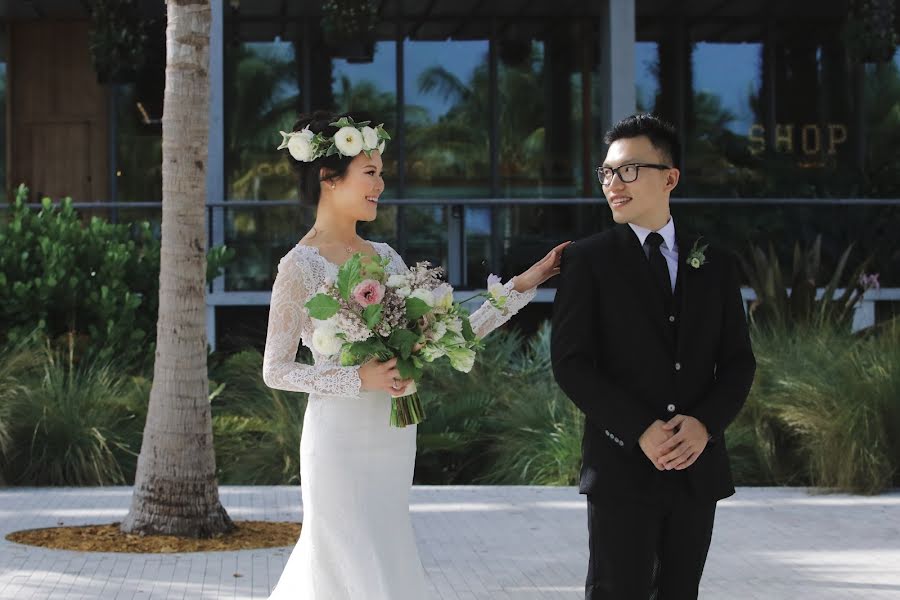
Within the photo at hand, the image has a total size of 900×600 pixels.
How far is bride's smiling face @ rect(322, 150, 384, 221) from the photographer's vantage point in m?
4.86

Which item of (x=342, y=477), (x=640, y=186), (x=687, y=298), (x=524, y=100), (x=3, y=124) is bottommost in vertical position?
(x=342, y=477)

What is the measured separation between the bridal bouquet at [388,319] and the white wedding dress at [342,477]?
19 cm

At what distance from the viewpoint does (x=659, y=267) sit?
4254mm

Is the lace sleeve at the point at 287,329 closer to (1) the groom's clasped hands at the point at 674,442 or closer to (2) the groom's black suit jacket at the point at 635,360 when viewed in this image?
(2) the groom's black suit jacket at the point at 635,360

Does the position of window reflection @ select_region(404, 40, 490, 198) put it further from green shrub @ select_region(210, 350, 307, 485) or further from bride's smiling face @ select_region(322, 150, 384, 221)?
bride's smiling face @ select_region(322, 150, 384, 221)

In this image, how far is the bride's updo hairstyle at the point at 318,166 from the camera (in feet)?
16.0

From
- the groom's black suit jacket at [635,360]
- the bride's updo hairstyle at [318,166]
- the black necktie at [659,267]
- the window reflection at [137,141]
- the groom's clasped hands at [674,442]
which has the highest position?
the window reflection at [137,141]

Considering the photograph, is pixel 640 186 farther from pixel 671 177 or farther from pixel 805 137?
pixel 805 137

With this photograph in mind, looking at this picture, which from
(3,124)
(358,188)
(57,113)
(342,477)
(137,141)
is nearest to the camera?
(342,477)

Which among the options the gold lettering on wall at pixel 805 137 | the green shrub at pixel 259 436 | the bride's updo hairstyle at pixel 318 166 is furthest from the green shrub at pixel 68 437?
the gold lettering on wall at pixel 805 137

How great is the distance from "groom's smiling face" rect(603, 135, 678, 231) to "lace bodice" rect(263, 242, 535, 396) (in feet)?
2.87

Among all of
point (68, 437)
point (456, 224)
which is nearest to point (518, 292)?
point (68, 437)

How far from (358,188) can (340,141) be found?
0.17 meters

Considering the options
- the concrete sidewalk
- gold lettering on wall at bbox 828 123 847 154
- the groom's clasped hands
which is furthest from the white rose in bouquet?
gold lettering on wall at bbox 828 123 847 154
